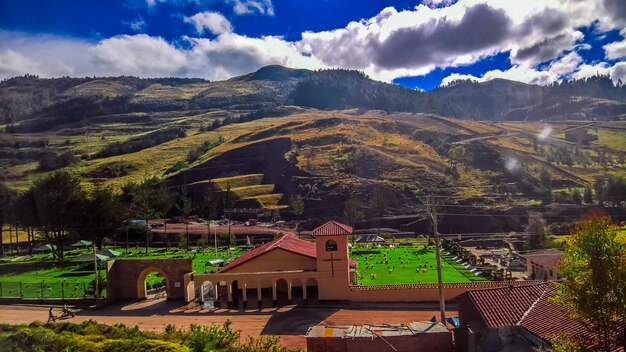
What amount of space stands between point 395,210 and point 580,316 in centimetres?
7515

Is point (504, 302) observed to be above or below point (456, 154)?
below

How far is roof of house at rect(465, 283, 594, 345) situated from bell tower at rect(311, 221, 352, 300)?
1018 cm

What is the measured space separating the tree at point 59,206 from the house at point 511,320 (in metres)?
33.6

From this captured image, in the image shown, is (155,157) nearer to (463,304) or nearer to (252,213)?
(252,213)

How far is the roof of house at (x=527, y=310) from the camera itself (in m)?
14.5

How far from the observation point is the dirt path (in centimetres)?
2397

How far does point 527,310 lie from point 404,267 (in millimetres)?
22139

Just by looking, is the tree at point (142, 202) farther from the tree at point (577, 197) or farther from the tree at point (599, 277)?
the tree at point (577, 197)

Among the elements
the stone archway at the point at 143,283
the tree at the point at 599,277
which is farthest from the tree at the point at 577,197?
the tree at the point at 599,277

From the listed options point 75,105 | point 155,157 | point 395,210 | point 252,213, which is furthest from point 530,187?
point 75,105

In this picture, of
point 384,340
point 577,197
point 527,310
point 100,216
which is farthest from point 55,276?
point 577,197

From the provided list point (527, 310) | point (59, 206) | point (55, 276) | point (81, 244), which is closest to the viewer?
point (527, 310)

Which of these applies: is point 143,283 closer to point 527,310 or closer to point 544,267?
point 527,310

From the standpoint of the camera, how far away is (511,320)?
16.5m
